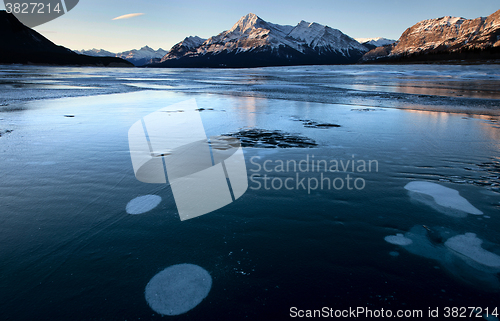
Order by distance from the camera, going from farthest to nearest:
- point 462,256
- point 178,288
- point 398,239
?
point 398,239
point 462,256
point 178,288


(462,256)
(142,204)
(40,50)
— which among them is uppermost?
(40,50)

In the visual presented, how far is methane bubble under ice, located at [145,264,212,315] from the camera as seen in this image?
5.20 ft

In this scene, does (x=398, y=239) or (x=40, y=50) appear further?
(x=40, y=50)

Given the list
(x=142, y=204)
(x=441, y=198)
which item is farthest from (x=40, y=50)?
(x=441, y=198)

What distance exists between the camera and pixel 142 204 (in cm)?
275

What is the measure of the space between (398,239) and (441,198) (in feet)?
3.62

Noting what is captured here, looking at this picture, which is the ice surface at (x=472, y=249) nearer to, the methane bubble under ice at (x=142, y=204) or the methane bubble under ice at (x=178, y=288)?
the methane bubble under ice at (x=178, y=288)

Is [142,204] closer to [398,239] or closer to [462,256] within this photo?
[398,239]

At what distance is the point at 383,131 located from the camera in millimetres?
5773

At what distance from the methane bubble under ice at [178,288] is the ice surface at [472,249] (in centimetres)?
189

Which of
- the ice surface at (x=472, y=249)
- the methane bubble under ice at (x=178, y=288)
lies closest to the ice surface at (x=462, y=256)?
the ice surface at (x=472, y=249)

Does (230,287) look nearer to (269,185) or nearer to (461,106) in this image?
(269,185)

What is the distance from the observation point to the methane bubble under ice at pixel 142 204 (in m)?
2.63

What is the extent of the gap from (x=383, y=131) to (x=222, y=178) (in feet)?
13.5
